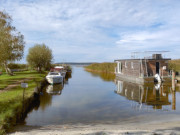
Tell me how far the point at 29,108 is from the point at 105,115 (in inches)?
259

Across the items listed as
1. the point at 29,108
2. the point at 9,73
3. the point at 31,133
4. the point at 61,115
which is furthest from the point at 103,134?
the point at 9,73

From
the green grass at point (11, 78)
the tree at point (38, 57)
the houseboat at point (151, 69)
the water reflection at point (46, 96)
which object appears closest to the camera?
the water reflection at point (46, 96)

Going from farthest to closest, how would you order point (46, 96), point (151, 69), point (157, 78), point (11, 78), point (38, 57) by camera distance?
point (38, 57)
point (151, 69)
point (157, 78)
point (11, 78)
point (46, 96)

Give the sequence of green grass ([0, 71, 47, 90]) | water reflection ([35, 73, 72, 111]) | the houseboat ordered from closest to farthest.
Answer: water reflection ([35, 73, 72, 111]) < green grass ([0, 71, 47, 90]) < the houseboat

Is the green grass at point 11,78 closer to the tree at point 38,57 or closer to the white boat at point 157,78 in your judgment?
the tree at point 38,57

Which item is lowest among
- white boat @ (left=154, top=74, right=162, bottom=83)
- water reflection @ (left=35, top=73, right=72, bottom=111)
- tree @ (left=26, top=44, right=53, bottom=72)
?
→ water reflection @ (left=35, top=73, right=72, bottom=111)

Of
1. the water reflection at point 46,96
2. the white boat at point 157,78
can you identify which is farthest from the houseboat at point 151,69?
the water reflection at point 46,96

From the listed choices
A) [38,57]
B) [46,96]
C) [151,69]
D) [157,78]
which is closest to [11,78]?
[46,96]

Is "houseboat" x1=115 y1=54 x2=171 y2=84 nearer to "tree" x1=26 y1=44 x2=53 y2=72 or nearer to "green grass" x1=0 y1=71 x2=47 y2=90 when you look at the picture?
"green grass" x1=0 y1=71 x2=47 y2=90

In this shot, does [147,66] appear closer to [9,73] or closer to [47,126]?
[47,126]

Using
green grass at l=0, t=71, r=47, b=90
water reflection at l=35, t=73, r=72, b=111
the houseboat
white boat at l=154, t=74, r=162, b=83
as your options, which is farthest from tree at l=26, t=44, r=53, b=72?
white boat at l=154, t=74, r=162, b=83

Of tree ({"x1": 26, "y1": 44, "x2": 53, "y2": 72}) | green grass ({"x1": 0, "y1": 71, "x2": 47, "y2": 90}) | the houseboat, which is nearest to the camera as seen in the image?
green grass ({"x1": 0, "y1": 71, "x2": 47, "y2": 90})

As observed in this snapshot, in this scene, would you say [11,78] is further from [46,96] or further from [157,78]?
[157,78]

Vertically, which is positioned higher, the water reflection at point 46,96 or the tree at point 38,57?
the tree at point 38,57
